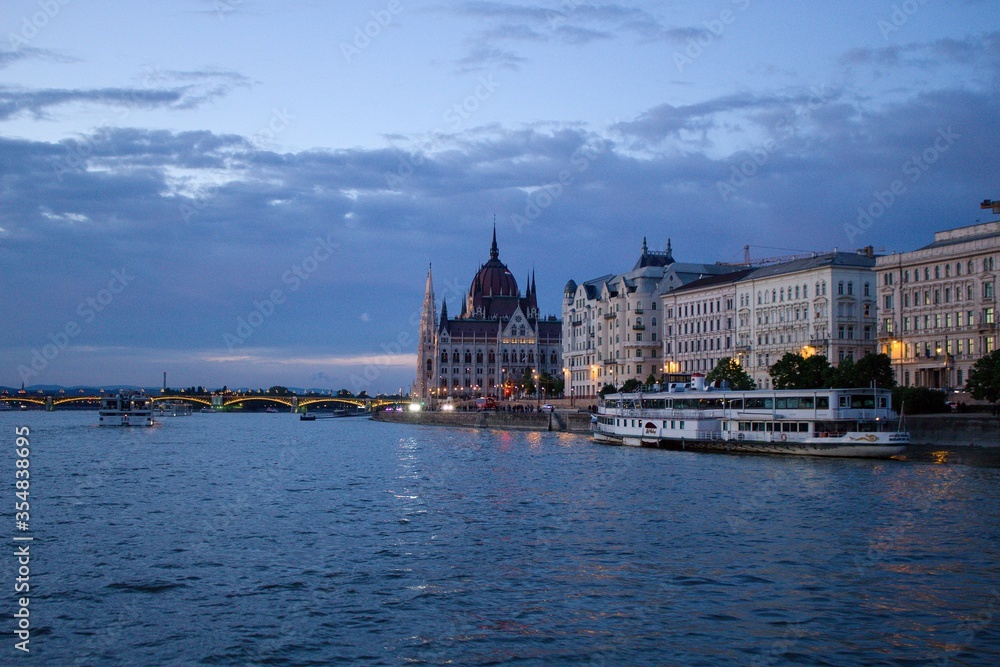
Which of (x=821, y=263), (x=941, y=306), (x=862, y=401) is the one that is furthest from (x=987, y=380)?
(x=821, y=263)

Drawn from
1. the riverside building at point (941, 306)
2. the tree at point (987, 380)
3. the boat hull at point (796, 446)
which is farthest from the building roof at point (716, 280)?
the tree at point (987, 380)

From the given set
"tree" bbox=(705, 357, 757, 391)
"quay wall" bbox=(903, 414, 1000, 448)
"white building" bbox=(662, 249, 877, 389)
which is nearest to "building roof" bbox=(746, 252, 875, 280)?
"white building" bbox=(662, 249, 877, 389)

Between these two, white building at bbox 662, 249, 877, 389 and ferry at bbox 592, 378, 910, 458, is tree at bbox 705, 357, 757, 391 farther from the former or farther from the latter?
ferry at bbox 592, 378, 910, 458

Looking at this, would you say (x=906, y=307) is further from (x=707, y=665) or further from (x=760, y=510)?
(x=707, y=665)

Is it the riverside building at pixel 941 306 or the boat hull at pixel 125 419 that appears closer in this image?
the riverside building at pixel 941 306

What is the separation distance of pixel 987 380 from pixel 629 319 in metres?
71.5

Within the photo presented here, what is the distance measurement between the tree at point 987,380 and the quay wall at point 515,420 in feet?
176

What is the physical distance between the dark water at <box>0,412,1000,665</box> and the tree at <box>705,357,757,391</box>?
156 ft

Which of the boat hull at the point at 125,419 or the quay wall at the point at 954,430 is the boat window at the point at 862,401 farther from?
the boat hull at the point at 125,419

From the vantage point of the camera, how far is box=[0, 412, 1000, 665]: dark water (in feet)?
72.7

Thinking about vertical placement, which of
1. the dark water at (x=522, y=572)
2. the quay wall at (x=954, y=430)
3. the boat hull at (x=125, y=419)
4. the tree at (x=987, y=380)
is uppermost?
the tree at (x=987, y=380)

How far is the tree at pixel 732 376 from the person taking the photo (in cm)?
10381

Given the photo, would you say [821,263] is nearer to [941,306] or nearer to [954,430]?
[941,306]

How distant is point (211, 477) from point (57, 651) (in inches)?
1647
